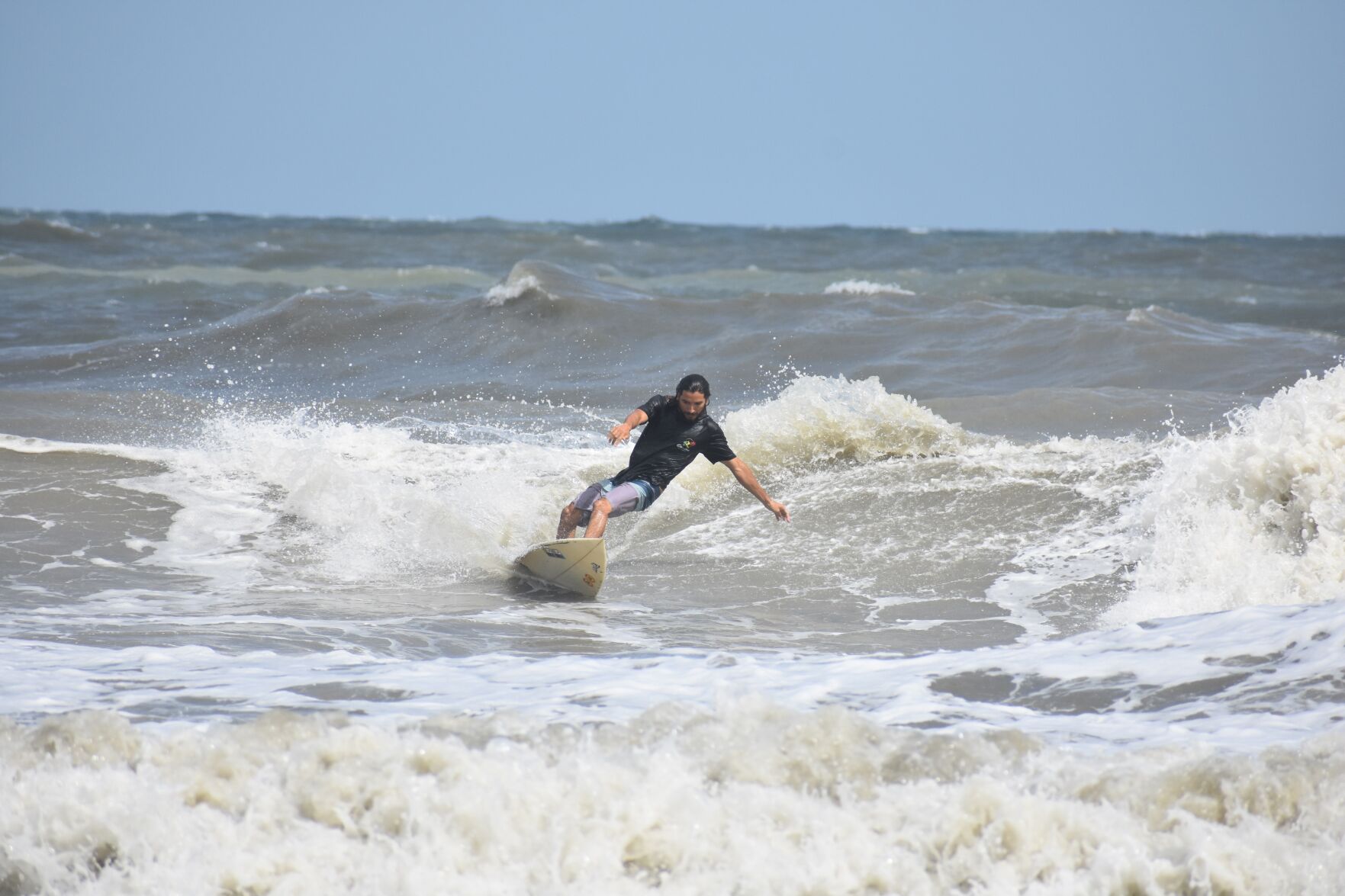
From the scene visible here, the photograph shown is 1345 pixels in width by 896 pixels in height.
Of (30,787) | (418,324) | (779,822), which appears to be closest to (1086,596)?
(779,822)

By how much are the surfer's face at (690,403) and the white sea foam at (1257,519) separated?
3.02 m

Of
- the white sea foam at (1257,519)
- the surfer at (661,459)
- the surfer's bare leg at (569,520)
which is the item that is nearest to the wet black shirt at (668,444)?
the surfer at (661,459)

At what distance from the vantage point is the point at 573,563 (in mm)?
8578

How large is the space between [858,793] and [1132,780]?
0.94 meters

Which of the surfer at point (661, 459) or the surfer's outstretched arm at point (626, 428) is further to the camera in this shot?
the surfer at point (661, 459)

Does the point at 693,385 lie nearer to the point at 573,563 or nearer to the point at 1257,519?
the point at 573,563

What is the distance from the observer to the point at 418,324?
21781mm

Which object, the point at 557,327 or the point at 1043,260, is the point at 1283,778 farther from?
the point at 1043,260

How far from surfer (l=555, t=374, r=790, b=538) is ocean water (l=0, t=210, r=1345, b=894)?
642 millimetres

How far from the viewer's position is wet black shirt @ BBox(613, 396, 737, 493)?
917 cm

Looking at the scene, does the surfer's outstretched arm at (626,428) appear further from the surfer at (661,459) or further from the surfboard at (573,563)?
the surfboard at (573,563)

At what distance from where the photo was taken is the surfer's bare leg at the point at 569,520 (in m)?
9.09

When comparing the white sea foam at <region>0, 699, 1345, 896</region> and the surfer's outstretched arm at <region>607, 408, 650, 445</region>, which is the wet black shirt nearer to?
the surfer's outstretched arm at <region>607, 408, 650, 445</region>

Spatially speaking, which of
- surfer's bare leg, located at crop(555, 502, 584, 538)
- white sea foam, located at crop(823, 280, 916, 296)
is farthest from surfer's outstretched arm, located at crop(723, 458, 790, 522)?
white sea foam, located at crop(823, 280, 916, 296)
